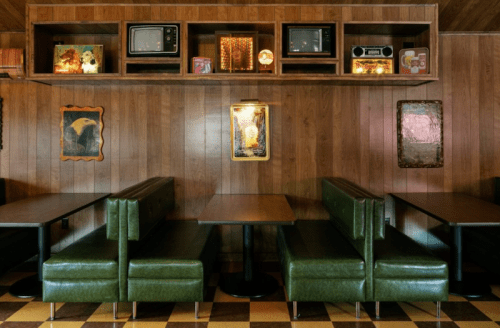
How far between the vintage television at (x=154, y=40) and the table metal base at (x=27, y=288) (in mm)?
2341

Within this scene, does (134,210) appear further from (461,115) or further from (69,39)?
(461,115)

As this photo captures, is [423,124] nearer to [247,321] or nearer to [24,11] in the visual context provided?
[247,321]

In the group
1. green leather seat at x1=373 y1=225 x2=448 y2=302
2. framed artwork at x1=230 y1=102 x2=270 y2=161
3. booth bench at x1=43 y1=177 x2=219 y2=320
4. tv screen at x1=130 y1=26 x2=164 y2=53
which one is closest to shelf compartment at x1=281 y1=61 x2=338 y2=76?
framed artwork at x1=230 y1=102 x2=270 y2=161

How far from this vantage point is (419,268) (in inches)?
97.7

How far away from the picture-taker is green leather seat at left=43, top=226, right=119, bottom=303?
2.50 meters

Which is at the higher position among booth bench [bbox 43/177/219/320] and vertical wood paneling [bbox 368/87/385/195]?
vertical wood paneling [bbox 368/87/385/195]

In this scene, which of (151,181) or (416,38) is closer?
(151,181)

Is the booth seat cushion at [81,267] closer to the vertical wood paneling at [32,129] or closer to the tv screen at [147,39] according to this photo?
the vertical wood paneling at [32,129]

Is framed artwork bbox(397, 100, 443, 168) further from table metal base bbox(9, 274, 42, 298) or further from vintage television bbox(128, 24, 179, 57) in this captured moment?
table metal base bbox(9, 274, 42, 298)

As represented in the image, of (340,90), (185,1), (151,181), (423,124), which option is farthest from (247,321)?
(185,1)

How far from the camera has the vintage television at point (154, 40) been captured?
3.28 metres

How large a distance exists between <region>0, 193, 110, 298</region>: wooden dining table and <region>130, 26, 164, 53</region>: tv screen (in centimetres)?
156

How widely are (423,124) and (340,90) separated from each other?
0.99 metres

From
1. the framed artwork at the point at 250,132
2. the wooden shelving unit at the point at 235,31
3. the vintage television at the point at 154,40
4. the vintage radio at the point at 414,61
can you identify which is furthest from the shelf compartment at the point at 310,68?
the vintage television at the point at 154,40
